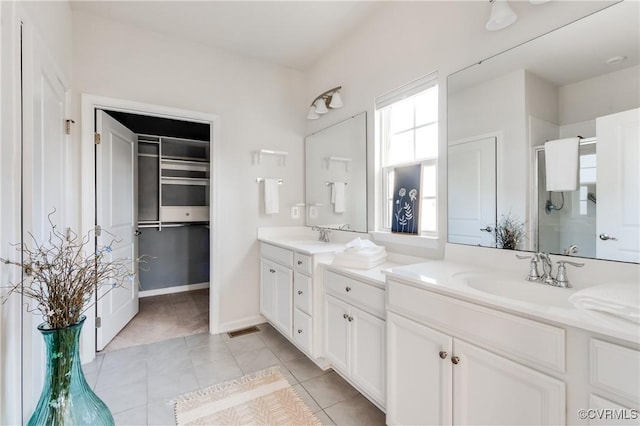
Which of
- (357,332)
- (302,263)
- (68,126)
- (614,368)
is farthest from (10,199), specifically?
(614,368)

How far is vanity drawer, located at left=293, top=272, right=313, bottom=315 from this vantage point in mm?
2100

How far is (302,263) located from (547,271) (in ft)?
4.80

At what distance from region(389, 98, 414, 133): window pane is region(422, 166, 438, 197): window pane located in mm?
367

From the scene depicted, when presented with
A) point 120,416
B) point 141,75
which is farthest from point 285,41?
point 120,416

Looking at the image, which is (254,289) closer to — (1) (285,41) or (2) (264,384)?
(2) (264,384)

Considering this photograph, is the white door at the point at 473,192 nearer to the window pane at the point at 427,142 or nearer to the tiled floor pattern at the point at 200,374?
the window pane at the point at 427,142

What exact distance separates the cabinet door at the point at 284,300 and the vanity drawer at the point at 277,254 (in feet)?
0.20

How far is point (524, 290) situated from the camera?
1.25 metres

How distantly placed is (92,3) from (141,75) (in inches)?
21.1

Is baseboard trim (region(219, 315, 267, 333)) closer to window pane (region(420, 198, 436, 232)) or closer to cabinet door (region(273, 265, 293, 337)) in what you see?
cabinet door (region(273, 265, 293, 337))

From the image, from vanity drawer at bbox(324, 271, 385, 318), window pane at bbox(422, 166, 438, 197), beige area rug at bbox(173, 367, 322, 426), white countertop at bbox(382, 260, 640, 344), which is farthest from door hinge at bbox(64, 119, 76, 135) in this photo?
window pane at bbox(422, 166, 438, 197)

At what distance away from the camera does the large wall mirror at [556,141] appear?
3.59 feet

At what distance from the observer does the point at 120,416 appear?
1.66 metres

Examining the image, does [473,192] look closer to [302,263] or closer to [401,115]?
[401,115]
